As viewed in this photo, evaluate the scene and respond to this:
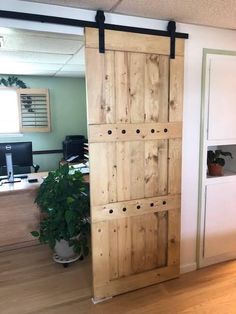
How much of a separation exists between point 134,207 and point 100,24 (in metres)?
1.42

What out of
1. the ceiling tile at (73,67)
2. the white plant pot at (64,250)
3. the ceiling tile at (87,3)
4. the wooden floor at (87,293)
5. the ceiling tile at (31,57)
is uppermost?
the ceiling tile at (73,67)

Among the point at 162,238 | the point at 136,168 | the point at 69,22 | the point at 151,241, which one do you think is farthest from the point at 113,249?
the point at 69,22

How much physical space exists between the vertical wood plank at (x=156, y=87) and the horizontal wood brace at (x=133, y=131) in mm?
74

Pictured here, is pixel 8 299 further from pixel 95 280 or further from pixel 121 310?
pixel 121 310

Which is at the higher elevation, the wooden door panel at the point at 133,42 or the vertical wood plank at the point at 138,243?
the wooden door panel at the point at 133,42

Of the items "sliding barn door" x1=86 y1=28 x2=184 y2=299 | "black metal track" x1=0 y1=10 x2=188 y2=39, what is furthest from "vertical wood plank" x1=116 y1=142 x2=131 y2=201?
"black metal track" x1=0 y1=10 x2=188 y2=39

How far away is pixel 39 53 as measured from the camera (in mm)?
2797

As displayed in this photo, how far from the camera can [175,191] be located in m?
2.21

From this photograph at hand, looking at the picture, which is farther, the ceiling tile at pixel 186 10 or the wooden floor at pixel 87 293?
the wooden floor at pixel 87 293

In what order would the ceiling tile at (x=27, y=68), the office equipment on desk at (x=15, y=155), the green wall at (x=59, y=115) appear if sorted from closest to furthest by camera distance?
1. the office equipment on desk at (x=15, y=155)
2. the ceiling tile at (x=27, y=68)
3. the green wall at (x=59, y=115)

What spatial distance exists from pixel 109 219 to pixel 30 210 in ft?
4.11

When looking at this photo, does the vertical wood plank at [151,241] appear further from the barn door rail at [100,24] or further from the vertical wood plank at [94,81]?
the barn door rail at [100,24]

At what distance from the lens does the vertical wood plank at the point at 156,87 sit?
6.52 ft

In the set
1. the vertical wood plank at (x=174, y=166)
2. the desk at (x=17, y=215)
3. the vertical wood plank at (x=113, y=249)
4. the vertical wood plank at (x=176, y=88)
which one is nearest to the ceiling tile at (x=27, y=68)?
the desk at (x=17, y=215)
